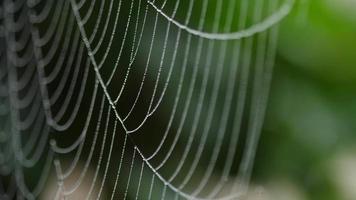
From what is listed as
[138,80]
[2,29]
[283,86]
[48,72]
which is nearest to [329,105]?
[283,86]

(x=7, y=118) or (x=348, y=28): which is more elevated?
(x=348, y=28)

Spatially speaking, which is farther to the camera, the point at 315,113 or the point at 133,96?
the point at 133,96

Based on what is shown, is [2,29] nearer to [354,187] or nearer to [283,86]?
[283,86]

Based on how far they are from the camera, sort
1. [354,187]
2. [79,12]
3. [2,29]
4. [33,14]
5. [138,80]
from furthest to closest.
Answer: [2,29]
[33,14]
[79,12]
[138,80]
[354,187]

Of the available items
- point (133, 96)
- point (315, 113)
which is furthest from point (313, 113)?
point (133, 96)

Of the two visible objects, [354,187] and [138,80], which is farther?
[138,80]

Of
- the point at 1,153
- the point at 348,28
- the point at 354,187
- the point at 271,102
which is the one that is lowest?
the point at 1,153

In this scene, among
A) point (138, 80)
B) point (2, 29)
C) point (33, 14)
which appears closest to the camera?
point (138, 80)

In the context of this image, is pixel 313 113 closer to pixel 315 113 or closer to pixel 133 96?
pixel 315 113
